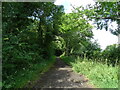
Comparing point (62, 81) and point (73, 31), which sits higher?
point (73, 31)

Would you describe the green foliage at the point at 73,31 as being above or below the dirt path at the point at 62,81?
above

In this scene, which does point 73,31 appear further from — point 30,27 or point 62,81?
point 62,81

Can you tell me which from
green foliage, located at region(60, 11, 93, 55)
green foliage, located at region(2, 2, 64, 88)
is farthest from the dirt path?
green foliage, located at region(60, 11, 93, 55)

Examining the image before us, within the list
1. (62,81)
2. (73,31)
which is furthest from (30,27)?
(73,31)

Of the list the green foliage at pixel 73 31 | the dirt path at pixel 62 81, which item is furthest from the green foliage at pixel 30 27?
the green foliage at pixel 73 31

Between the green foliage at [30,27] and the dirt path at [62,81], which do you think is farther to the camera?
the green foliage at [30,27]

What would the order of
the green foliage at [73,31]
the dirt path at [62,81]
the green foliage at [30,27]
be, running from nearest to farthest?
the dirt path at [62,81] < the green foliage at [30,27] < the green foliage at [73,31]

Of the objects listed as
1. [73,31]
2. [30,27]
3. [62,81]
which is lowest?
[62,81]

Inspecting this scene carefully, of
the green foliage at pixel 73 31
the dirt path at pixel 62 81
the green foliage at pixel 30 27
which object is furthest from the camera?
the green foliage at pixel 73 31

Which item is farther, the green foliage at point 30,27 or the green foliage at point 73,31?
the green foliage at point 73,31

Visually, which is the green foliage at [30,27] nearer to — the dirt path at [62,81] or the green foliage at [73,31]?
the dirt path at [62,81]

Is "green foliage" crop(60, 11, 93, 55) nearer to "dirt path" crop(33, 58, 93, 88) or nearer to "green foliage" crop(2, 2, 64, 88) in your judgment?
"green foliage" crop(2, 2, 64, 88)

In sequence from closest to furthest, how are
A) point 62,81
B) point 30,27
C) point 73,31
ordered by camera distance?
point 62,81 → point 30,27 → point 73,31

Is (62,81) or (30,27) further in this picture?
(30,27)
